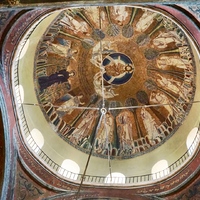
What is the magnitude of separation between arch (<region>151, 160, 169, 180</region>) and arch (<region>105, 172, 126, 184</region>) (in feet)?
3.62

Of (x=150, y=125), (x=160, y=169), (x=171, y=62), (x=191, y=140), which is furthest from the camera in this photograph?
(x=150, y=125)

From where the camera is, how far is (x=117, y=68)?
14414 millimetres

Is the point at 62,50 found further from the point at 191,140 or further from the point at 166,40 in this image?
the point at 191,140

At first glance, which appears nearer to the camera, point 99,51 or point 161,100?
point 161,100

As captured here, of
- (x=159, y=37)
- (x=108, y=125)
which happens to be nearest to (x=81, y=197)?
(x=108, y=125)

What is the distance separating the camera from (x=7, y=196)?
33.6 feet

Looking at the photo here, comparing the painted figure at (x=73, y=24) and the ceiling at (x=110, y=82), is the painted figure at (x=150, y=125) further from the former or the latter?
the painted figure at (x=73, y=24)

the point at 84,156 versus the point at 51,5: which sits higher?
the point at 84,156

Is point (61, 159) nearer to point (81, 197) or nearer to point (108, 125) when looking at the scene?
point (81, 197)

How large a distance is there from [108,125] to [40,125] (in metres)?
2.91

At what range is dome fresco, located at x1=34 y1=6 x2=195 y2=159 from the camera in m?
12.6

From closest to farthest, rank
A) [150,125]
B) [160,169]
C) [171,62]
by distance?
[160,169] → [171,62] → [150,125]

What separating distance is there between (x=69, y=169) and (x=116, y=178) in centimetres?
173

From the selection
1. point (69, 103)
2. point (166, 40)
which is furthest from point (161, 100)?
point (69, 103)
